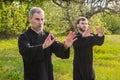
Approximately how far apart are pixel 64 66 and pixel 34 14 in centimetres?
935

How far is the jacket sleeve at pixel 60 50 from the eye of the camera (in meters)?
5.49

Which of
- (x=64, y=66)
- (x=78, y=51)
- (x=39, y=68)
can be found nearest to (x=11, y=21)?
(x=64, y=66)

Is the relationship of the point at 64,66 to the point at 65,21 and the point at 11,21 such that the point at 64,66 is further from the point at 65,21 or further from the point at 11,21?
the point at 11,21

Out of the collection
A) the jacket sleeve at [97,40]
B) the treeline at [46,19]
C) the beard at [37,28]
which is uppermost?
the beard at [37,28]

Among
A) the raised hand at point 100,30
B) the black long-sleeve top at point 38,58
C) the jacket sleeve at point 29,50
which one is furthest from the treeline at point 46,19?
the jacket sleeve at point 29,50

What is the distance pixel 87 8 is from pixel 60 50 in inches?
793

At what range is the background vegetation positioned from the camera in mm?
13047

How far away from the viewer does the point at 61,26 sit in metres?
26.9

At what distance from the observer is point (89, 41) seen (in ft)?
27.4

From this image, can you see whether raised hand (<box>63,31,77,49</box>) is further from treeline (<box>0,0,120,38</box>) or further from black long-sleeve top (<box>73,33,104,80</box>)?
treeline (<box>0,0,120,38</box>)

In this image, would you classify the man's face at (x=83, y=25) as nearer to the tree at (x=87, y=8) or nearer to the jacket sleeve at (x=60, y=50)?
the jacket sleeve at (x=60, y=50)

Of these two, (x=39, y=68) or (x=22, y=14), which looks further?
(x=22, y=14)

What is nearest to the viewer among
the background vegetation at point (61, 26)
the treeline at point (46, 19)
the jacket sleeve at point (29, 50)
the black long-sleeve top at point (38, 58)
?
the jacket sleeve at point (29, 50)

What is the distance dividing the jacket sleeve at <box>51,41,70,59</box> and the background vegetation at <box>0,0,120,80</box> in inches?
229
